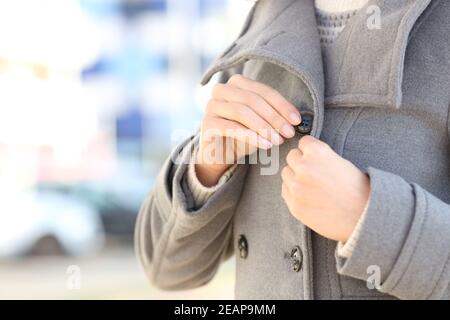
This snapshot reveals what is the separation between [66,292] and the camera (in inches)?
133

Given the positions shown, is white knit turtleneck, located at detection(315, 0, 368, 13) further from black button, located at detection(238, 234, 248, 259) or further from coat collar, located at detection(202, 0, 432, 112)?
black button, located at detection(238, 234, 248, 259)

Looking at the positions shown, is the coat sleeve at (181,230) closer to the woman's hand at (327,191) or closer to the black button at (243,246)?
the black button at (243,246)

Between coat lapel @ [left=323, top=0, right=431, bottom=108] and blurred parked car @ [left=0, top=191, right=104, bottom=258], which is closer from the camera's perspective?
coat lapel @ [left=323, top=0, right=431, bottom=108]

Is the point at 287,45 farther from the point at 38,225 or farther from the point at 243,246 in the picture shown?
the point at 38,225

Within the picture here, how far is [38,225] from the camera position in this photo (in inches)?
151

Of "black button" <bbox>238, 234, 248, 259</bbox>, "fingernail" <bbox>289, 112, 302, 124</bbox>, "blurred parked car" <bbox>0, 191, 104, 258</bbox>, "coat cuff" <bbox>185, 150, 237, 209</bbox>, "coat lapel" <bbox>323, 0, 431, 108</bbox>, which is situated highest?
"coat lapel" <bbox>323, 0, 431, 108</bbox>

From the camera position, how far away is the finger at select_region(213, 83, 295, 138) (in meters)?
0.82

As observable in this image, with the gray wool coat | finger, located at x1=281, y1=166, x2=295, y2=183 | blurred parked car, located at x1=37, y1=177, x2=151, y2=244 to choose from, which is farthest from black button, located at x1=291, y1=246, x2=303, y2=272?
blurred parked car, located at x1=37, y1=177, x2=151, y2=244

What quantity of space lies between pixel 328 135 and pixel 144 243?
416mm

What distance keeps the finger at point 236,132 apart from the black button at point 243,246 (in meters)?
0.17

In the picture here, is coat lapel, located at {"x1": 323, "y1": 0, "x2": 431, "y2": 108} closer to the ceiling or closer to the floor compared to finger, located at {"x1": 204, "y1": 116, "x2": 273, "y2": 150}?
closer to the ceiling

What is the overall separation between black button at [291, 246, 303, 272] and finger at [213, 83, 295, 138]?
14 cm
